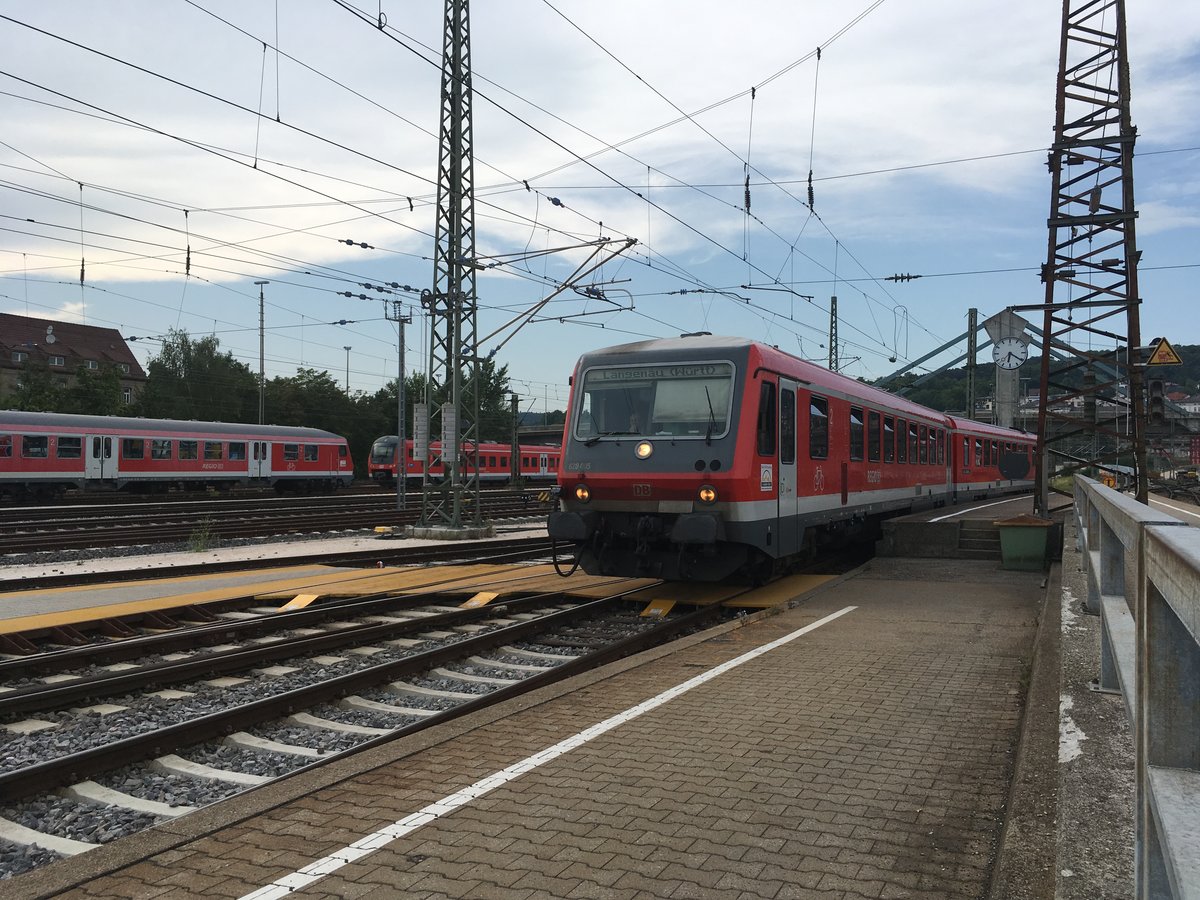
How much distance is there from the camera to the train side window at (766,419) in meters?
10.8

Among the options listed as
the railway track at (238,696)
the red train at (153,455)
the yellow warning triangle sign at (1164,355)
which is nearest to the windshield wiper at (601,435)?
the railway track at (238,696)

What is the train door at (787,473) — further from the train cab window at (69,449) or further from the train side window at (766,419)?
the train cab window at (69,449)

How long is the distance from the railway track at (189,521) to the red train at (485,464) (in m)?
12.8

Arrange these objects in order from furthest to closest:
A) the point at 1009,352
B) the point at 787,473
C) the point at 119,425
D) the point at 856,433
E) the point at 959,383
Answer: the point at 959,383 < the point at 119,425 < the point at 1009,352 < the point at 856,433 < the point at 787,473

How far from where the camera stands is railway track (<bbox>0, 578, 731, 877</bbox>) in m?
5.15

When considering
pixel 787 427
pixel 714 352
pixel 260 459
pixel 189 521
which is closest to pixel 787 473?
pixel 787 427

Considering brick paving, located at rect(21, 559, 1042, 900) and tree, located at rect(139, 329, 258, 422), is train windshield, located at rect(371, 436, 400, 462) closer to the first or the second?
tree, located at rect(139, 329, 258, 422)

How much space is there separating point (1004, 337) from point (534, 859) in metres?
32.2

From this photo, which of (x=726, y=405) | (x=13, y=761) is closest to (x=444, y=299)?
(x=726, y=405)

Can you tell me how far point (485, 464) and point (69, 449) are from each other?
72.7 ft

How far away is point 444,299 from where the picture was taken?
20.6 metres

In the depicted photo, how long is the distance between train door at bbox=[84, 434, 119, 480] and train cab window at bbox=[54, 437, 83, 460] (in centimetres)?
31

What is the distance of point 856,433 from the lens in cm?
1442

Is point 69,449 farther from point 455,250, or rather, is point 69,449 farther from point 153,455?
point 455,250
